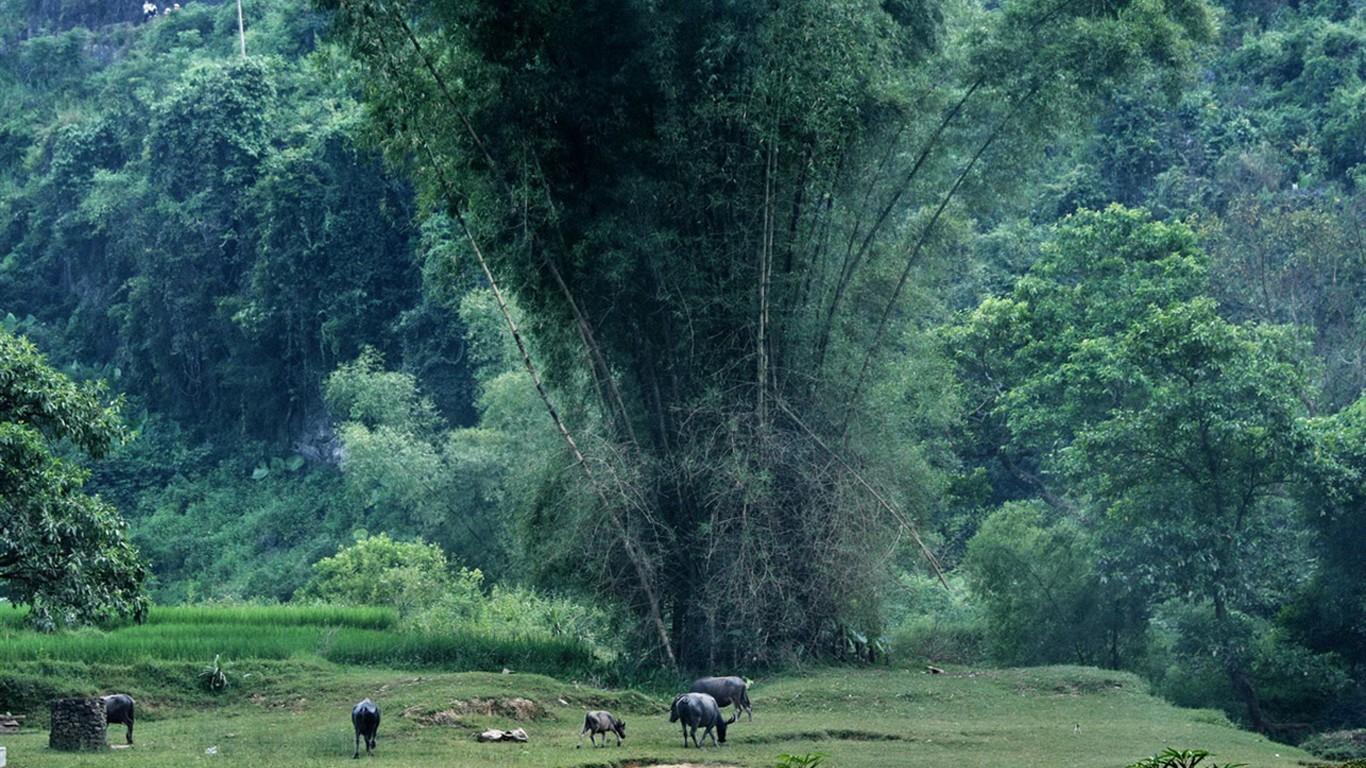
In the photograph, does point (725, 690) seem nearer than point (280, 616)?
Yes

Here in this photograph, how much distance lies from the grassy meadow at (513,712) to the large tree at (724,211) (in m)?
1.83

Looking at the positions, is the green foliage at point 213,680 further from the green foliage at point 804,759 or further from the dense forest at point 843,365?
the green foliage at point 804,759

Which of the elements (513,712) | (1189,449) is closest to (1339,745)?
(1189,449)

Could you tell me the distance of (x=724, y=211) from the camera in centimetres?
1983

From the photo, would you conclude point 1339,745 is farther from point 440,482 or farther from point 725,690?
point 440,482

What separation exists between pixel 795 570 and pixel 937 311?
4.82m

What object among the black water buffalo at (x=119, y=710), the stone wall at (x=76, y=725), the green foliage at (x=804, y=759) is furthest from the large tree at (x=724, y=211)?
the green foliage at (x=804, y=759)

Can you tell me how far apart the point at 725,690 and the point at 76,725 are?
5.73 m

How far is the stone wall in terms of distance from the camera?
12938 mm

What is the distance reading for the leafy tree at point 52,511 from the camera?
13.0 meters

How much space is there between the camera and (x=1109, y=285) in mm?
25719

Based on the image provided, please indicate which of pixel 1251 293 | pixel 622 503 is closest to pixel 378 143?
pixel 622 503

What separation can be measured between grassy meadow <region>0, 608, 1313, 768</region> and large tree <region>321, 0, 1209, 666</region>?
1834mm

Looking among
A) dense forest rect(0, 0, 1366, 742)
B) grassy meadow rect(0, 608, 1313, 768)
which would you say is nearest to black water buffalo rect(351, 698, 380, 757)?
grassy meadow rect(0, 608, 1313, 768)
